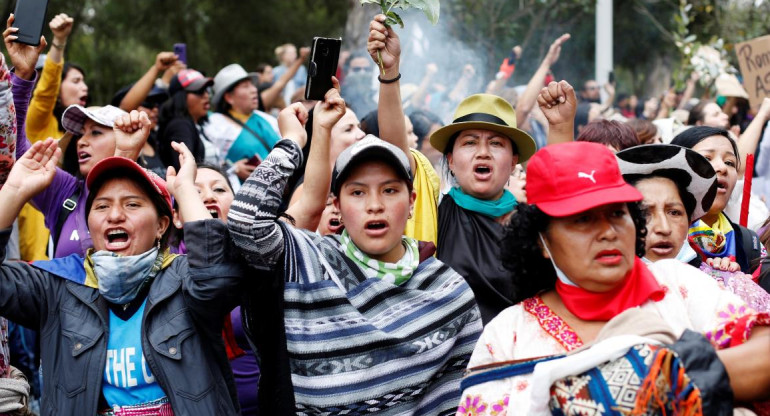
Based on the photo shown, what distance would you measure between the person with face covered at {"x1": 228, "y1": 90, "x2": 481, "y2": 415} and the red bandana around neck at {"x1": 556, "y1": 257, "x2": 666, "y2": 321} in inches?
29.2

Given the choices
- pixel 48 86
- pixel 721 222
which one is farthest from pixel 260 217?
pixel 48 86

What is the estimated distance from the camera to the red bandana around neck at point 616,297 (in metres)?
3.00

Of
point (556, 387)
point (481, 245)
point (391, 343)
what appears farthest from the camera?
point (481, 245)

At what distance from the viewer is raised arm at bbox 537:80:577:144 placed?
4.58m

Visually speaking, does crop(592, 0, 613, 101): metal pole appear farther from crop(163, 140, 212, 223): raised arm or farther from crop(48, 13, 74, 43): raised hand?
crop(163, 140, 212, 223): raised arm

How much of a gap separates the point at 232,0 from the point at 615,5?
10.5 m

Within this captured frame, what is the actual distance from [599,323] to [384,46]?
1.85m

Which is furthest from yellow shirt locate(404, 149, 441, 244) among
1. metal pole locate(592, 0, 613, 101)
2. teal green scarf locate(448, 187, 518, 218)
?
metal pole locate(592, 0, 613, 101)

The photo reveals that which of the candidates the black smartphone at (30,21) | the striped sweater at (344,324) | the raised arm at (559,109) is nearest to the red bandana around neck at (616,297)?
the striped sweater at (344,324)

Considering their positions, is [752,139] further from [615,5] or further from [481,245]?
[615,5]

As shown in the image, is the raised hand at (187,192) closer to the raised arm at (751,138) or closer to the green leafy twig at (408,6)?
the green leafy twig at (408,6)

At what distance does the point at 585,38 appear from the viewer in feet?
72.2

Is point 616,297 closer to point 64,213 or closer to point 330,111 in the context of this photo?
point 330,111

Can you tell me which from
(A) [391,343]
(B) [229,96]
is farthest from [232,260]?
(B) [229,96]
